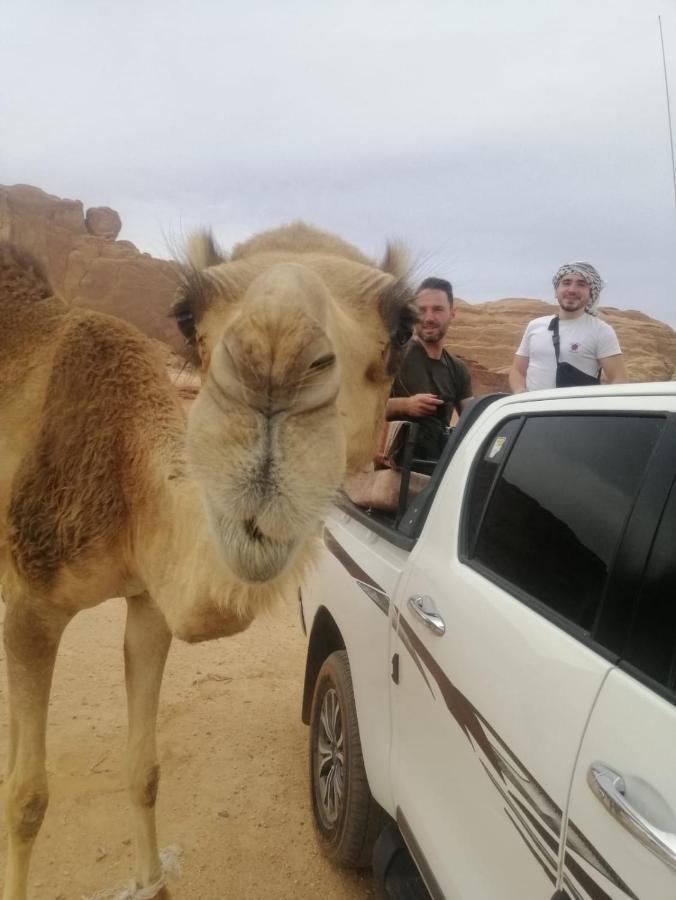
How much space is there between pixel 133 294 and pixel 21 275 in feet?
109

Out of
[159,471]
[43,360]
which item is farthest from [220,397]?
[43,360]

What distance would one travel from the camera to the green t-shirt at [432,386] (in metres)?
3.92

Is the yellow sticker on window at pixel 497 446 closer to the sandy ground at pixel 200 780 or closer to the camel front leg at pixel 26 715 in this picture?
the sandy ground at pixel 200 780

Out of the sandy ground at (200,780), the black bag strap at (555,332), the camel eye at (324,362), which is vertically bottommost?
the sandy ground at (200,780)

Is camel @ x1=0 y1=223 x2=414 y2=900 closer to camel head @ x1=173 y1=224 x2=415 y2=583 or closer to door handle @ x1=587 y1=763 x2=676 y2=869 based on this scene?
camel head @ x1=173 y1=224 x2=415 y2=583

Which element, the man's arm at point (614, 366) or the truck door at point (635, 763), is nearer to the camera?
the truck door at point (635, 763)

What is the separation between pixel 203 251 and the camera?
6.53 feet

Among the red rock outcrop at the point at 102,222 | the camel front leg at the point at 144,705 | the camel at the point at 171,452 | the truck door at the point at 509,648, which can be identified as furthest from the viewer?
the red rock outcrop at the point at 102,222

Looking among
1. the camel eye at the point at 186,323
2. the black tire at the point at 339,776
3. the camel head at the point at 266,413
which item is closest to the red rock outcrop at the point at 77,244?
the black tire at the point at 339,776

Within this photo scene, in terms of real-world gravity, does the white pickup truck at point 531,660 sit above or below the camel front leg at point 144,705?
above

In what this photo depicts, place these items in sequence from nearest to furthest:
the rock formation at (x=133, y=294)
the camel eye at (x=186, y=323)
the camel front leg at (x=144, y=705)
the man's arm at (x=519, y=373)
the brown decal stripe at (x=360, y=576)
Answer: the camel eye at (x=186, y=323) → the brown decal stripe at (x=360, y=576) → the camel front leg at (x=144, y=705) → the man's arm at (x=519, y=373) → the rock formation at (x=133, y=294)

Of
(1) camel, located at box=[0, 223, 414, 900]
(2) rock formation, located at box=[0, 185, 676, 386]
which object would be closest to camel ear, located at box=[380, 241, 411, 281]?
(1) camel, located at box=[0, 223, 414, 900]

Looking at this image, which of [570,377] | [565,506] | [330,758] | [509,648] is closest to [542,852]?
[509,648]

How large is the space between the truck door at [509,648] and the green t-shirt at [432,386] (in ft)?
4.48
